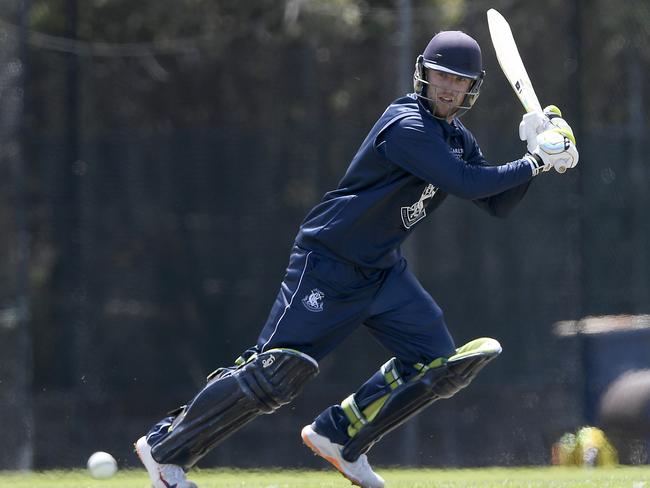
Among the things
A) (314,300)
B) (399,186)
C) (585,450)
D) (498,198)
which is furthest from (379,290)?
(585,450)

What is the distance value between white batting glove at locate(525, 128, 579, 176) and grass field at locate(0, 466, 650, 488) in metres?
1.63

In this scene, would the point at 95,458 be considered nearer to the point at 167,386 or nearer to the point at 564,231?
the point at 167,386

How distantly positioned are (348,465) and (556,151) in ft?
5.20

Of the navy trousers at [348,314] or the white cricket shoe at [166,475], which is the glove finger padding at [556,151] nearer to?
the navy trousers at [348,314]

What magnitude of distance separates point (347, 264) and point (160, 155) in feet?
12.4

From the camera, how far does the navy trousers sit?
17.1 feet

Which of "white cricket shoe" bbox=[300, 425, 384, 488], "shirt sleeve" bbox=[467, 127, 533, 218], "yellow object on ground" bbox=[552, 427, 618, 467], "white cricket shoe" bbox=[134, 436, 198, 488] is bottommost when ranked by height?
"yellow object on ground" bbox=[552, 427, 618, 467]

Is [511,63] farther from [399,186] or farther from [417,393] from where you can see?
[417,393]

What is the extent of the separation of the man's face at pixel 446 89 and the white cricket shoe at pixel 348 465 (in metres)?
1.46

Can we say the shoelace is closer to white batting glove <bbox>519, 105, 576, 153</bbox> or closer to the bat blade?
white batting glove <bbox>519, 105, 576, 153</bbox>

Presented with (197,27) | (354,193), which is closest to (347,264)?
(354,193)

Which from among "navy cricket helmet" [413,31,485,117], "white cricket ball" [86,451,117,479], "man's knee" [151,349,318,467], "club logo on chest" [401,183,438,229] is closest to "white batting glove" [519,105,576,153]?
"navy cricket helmet" [413,31,485,117]

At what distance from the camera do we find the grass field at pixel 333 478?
6.34m

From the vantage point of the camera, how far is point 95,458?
7676mm
